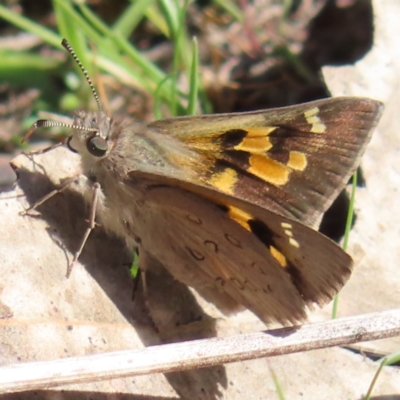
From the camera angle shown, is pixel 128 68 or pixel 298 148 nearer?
pixel 298 148

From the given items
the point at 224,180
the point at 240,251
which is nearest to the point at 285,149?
the point at 224,180

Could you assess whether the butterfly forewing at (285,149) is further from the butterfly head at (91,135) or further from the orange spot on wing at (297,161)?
the butterfly head at (91,135)

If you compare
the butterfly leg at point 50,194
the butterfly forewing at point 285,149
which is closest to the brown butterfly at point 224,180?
the butterfly forewing at point 285,149

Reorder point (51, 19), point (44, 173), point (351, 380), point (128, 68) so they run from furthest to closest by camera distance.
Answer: point (51, 19) → point (128, 68) → point (44, 173) → point (351, 380)

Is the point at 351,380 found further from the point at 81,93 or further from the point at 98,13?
the point at 98,13

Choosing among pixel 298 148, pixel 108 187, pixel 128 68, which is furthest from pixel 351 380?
pixel 128 68

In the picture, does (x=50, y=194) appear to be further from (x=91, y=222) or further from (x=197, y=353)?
(x=197, y=353)

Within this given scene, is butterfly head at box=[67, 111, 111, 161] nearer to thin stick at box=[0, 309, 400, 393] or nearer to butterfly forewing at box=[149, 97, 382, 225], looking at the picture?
butterfly forewing at box=[149, 97, 382, 225]
